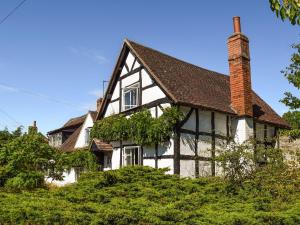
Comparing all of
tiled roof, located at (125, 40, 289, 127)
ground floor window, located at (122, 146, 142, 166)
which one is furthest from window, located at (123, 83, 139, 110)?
ground floor window, located at (122, 146, 142, 166)

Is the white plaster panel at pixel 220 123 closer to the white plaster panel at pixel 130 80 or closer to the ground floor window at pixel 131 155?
the ground floor window at pixel 131 155

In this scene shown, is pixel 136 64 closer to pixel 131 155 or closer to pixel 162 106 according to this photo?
pixel 162 106

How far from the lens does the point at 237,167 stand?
48.8 feet

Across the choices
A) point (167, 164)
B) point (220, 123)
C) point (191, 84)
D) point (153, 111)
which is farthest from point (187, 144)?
point (191, 84)

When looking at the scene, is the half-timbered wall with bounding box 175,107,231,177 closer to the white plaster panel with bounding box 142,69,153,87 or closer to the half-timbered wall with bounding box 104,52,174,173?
the half-timbered wall with bounding box 104,52,174,173

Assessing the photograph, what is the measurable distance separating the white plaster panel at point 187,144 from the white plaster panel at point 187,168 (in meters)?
0.44

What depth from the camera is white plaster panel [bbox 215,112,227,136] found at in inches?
773

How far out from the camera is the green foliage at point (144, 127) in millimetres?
17391

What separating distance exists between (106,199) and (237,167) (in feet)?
22.4

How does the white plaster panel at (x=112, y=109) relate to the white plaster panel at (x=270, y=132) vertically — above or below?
above

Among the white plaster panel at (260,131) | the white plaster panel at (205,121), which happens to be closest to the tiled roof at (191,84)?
the white plaster panel at (260,131)

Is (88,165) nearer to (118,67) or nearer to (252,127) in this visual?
(118,67)

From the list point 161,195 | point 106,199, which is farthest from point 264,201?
point 106,199

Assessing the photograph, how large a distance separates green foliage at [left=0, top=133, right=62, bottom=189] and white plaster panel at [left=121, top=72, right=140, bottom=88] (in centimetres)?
575
